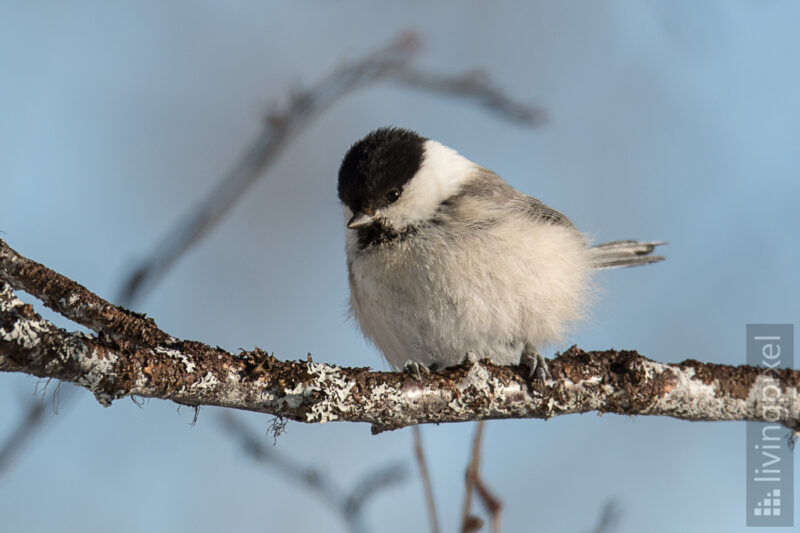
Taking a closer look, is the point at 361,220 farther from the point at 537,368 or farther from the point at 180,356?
the point at 180,356

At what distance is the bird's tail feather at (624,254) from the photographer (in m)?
3.83

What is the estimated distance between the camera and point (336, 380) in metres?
1.93

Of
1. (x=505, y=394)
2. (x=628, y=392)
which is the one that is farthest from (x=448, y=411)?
(x=628, y=392)

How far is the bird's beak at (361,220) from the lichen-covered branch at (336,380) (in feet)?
3.12

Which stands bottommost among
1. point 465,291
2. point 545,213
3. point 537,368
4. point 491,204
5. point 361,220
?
point 537,368

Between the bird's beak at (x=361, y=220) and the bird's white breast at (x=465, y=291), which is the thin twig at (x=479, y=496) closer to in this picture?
the bird's white breast at (x=465, y=291)

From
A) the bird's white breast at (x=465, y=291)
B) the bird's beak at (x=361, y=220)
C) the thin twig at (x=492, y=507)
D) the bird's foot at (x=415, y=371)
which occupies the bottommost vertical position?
the thin twig at (x=492, y=507)

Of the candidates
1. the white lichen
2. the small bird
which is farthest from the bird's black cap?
the white lichen

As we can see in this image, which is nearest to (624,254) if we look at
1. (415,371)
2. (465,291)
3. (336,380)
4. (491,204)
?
(491,204)

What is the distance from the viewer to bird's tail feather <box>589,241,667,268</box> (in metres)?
3.83

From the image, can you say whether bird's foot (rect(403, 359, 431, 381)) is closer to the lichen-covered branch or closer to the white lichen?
the lichen-covered branch

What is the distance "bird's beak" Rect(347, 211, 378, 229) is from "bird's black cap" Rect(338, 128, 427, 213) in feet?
0.10

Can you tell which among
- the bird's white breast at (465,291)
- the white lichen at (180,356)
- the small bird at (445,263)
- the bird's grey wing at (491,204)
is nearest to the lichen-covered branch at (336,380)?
the white lichen at (180,356)

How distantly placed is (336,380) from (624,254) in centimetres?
246
